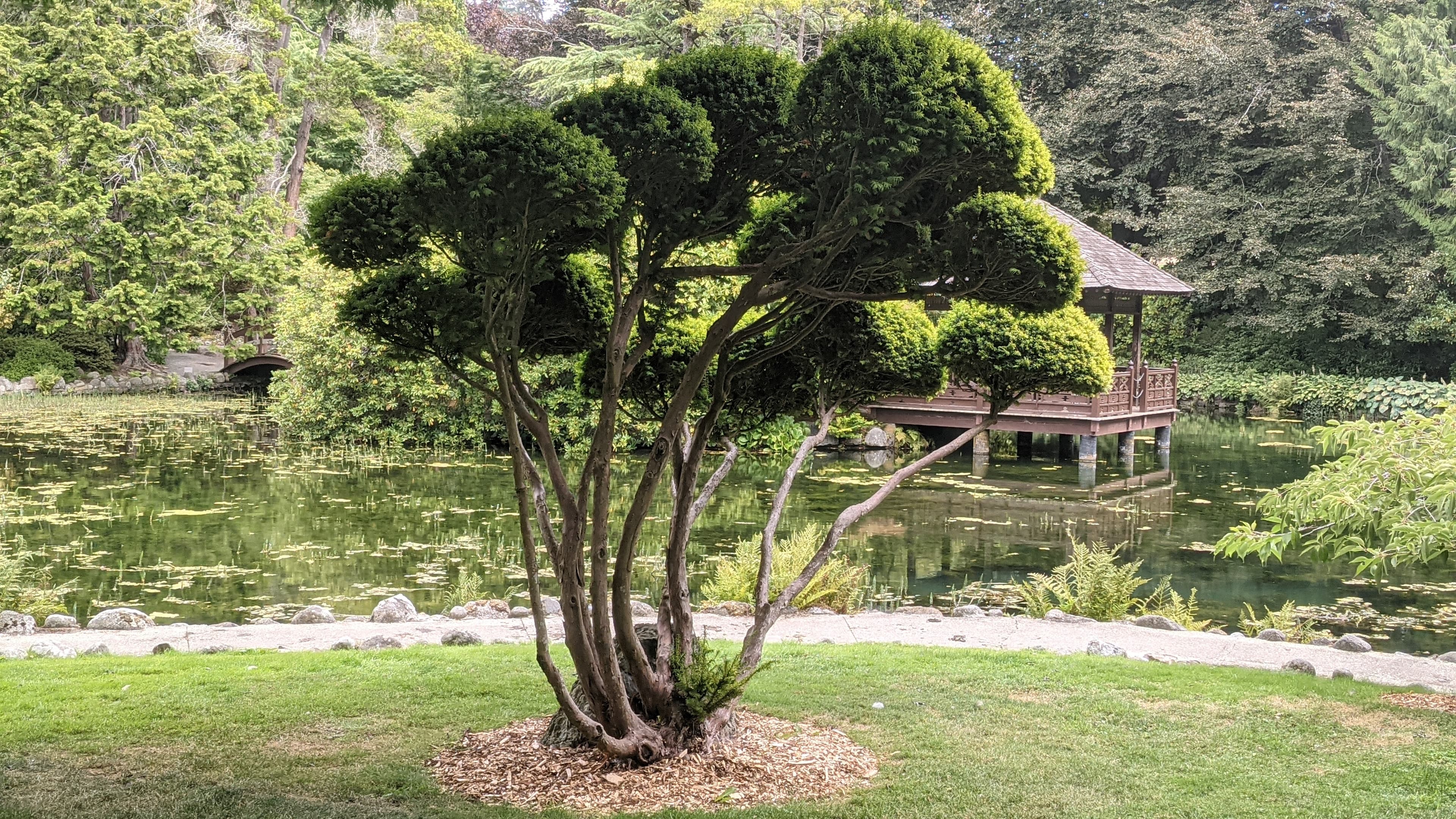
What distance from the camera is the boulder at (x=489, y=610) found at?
9.21m

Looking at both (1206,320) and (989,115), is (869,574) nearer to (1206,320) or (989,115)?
(989,115)

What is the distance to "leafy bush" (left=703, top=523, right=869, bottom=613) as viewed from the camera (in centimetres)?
1017

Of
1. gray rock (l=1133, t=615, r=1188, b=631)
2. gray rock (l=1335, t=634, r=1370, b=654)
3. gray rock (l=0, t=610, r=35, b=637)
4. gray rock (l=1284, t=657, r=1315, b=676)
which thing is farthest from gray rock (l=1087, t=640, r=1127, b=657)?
gray rock (l=0, t=610, r=35, b=637)

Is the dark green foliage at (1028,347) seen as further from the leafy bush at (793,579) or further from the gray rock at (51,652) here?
the gray rock at (51,652)

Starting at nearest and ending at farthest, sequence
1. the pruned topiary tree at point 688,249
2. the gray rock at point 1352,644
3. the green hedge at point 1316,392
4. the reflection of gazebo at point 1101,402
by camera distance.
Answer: the pruned topiary tree at point 688,249 → the gray rock at point 1352,644 → the reflection of gazebo at point 1101,402 → the green hedge at point 1316,392

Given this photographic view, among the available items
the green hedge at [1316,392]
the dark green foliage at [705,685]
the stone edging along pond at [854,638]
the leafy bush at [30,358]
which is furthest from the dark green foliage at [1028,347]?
the leafy bush at [30,358]

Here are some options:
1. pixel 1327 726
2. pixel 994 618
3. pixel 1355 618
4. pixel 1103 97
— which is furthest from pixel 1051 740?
pixel 1103 97

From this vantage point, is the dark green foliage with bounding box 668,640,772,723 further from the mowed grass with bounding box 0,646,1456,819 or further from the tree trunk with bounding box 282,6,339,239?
the tree trunk with bounding box 282,6,339,239

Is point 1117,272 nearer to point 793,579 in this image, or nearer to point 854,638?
point 793,579

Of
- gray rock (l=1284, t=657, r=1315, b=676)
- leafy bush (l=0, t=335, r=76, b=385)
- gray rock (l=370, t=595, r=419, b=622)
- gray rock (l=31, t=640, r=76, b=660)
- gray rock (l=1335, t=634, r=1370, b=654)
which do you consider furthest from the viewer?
leafy bush (l=0, t=335, r=76, b=385)

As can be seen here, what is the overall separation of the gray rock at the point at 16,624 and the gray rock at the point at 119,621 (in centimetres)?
38

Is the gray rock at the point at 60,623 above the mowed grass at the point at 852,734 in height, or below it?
below

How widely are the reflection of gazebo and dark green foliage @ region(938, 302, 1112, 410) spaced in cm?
1253

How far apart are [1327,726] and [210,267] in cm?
2961
